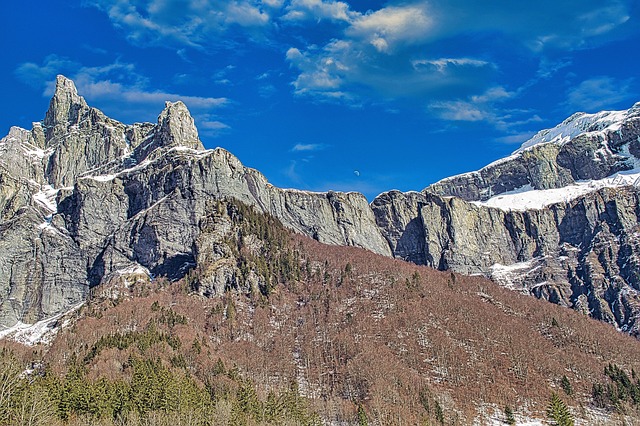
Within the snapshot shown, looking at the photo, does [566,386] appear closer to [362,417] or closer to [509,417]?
[509,417]

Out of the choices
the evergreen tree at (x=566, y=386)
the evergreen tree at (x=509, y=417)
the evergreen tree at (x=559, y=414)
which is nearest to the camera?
the evergreen tree at (x=559, y=414)

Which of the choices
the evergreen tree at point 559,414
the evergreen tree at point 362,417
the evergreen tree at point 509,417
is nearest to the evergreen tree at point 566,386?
the evergreen tree at point 559,414

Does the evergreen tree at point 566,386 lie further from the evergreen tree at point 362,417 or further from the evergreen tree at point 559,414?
the evergreen tree at point 362,417

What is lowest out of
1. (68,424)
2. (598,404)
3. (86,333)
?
(598,404)

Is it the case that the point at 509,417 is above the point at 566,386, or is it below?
below

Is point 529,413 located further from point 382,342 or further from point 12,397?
point 12,397

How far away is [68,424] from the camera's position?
10025 cm

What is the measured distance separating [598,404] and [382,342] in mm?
61731

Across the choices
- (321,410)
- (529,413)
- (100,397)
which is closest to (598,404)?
(529,413)

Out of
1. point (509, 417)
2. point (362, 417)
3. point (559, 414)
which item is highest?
point (362, 417)

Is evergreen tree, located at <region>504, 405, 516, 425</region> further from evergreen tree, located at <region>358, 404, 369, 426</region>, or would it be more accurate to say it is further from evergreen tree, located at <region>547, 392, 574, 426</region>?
evergreen tree, located at <region>358, 404, 369, 426</region>

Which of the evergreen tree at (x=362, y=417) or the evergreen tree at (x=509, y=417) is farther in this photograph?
the evergreen tree at (x=509, y=417)

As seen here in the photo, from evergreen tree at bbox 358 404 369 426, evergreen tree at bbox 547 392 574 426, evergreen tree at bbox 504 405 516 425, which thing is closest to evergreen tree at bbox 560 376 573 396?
evergreen tree at bbox 547 392 574 426

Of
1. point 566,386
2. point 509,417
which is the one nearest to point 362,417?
point 509,417
